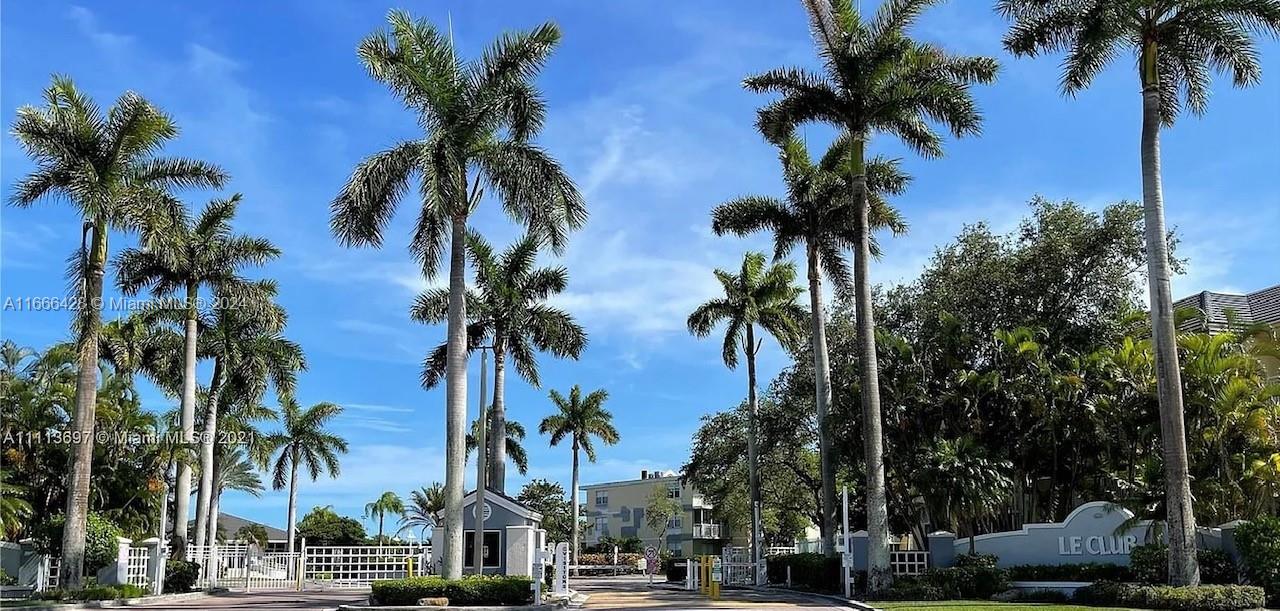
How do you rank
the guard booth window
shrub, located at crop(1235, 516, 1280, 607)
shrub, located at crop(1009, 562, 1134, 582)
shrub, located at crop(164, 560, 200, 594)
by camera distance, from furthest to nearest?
the guard booth window < shrub, located at crop(164, 560, 200, 594) < shrub, located at crop(1009, 562, 1134, 582) < shrub, located at crop(1235, 516, 1280, 607)

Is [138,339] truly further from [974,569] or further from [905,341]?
[974,569]

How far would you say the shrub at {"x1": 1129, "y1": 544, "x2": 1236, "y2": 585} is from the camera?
2216cm

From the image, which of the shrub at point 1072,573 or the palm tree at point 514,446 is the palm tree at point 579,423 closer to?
the palm tree at point 514,446

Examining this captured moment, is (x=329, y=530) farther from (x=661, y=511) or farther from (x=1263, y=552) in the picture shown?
(x=1263, y=552)

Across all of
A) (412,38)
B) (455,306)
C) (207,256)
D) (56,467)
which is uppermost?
(412,38)

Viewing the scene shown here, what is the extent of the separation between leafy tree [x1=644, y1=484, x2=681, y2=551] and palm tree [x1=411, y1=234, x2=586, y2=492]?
163ft

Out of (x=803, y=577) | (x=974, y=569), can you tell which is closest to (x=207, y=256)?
(x=803, y=577)

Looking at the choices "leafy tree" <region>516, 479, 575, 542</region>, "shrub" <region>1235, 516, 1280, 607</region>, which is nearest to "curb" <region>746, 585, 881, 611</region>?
"shrub" <region>1235, 516, 1280, 607</region>

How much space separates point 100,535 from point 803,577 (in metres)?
21.8

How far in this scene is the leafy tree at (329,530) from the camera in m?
76.2

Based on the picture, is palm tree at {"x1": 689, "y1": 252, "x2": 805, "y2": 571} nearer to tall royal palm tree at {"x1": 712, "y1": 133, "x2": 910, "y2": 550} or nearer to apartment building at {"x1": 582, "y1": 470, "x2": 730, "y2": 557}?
tall royal palm tree at {"x1": 712, "y1": 133, "x2": 910, "y2": 550}

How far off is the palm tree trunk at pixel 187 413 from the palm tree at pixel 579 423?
93.8 feet

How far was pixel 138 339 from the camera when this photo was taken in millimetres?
38906

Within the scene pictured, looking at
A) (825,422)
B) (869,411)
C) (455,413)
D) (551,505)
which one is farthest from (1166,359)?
(551,505)
